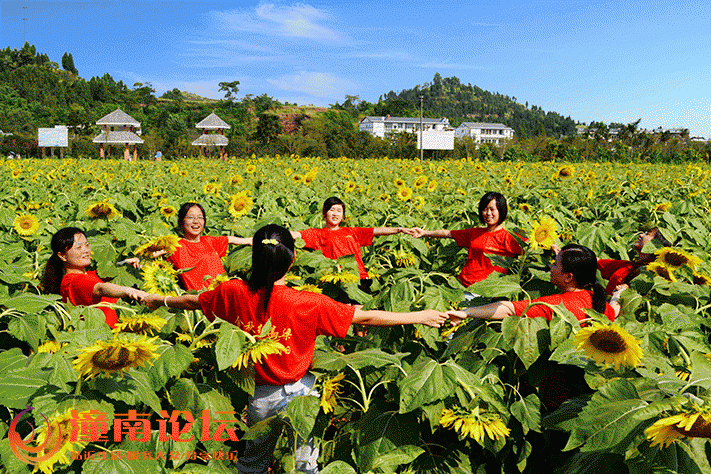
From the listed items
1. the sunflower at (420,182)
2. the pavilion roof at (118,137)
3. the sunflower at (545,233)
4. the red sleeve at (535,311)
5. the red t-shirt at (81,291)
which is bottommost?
the red t-shirt at (81,291)

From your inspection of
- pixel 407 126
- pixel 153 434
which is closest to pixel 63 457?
pixel 153 434

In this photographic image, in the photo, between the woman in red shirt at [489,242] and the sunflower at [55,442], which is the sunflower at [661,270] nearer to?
the woman in red shirt at [489,242]

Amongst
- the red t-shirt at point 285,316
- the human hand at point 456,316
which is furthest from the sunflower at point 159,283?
the human hand at point 456,316

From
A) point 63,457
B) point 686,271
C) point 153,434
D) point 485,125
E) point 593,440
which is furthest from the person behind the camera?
point 485,125

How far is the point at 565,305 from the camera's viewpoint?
217 cm

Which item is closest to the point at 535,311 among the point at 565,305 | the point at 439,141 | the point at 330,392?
the point at 565,305

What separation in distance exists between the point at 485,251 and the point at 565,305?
163cm

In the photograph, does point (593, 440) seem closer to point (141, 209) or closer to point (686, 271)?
point (686, 271)

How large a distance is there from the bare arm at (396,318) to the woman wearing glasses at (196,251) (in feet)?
5.59

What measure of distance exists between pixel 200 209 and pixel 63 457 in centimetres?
236

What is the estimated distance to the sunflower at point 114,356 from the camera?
1380 mm

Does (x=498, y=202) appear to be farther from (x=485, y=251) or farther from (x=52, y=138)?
(x=52, y=138)

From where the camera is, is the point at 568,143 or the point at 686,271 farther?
the point at 568,143

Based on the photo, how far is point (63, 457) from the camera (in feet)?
4.58
